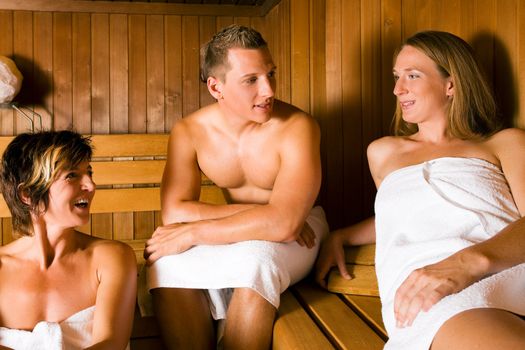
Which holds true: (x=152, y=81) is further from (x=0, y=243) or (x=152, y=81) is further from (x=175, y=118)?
(x=0, y=243)

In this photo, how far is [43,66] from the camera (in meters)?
3.95

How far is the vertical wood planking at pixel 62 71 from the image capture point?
13.0 ft

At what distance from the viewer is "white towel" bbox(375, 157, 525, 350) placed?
1416mm

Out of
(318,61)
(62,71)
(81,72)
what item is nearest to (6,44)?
(62,71)

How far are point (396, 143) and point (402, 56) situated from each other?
10.9 inches

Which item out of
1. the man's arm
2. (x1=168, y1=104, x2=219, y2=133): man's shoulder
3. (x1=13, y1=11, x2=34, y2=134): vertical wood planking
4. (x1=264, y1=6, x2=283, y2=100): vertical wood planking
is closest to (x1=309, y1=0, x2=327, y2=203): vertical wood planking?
(x1=264, y1=6, x2=283, y2=100): vertical wood planking

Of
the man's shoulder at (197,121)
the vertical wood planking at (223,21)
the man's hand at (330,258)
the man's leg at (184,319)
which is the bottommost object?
the man's leg at (184,319)

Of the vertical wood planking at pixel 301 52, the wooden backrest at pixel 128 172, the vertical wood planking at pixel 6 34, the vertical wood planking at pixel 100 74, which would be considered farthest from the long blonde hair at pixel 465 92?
the vertical wood planking at pixel 6 34

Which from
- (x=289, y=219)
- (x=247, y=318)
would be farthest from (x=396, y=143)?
(x=247, y=318)

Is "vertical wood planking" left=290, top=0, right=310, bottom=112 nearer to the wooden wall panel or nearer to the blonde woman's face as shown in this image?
the wooden wall panel

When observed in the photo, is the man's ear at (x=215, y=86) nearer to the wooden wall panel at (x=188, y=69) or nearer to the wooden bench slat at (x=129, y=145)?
the wooden wall panel at (x=188, y=69)

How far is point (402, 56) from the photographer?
1834mm

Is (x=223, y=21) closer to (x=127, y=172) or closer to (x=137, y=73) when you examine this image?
(x=137, y=73)

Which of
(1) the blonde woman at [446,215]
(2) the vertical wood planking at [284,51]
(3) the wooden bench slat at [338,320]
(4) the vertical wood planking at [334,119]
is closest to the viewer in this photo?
(1) the blonde woman at [446,215]
